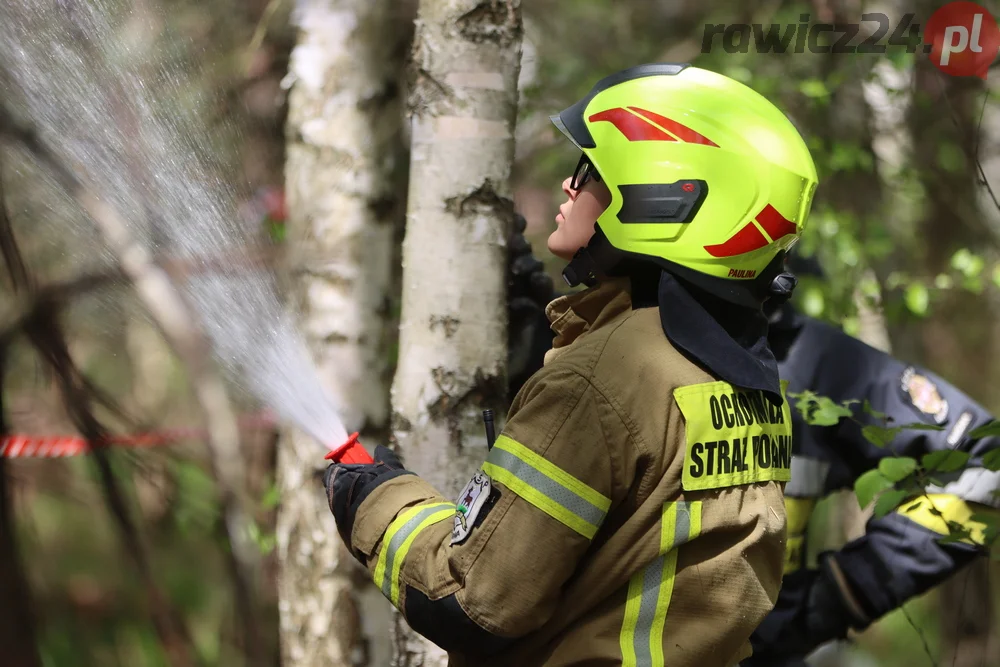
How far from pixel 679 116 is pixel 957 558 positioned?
1923 millimetres

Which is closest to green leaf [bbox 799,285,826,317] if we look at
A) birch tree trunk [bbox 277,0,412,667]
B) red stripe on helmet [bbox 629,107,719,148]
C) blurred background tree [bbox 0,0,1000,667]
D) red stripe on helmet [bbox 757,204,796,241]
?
blurred background tree [bbox 0,0,1000,667]

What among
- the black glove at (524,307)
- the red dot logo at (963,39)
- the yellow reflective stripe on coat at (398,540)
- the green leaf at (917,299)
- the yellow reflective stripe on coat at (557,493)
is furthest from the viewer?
the red dot logo at (963,39)

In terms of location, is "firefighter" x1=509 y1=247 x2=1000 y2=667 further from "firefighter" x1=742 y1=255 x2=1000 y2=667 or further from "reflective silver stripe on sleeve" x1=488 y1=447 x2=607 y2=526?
"reflective silver stripe on sleeve" x1=488 y1=447 x2=607 y2=526

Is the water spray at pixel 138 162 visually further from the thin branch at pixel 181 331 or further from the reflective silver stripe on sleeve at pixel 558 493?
the reflective silver stripe on sleeve at pixel 558 493

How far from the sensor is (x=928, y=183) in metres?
5.25

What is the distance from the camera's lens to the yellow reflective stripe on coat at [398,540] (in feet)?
5.31

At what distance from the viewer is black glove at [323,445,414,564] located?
1729mm

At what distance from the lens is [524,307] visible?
2779mm

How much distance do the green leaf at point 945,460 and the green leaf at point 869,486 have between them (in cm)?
11

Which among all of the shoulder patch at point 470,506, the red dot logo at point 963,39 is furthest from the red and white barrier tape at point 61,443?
the red dot logo at point 963,39

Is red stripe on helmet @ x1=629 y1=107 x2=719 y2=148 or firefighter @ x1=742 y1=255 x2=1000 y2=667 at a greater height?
red stripe on helmet @ x1=629 y1=107 x2=719 y2=148

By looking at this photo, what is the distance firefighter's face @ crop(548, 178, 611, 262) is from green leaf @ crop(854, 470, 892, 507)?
104 centimetres

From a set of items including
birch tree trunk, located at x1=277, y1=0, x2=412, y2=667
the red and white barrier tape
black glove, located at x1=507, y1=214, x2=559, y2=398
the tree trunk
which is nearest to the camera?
black glove, located at x1=507, y1=214, x2=559, y2=398

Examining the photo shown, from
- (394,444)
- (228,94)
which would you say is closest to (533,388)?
(394,444)
